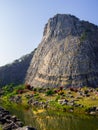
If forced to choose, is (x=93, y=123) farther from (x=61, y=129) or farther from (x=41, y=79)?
(x=41, y=79)

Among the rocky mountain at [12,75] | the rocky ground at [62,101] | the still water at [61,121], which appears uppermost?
the rocky mountain at [12,75]

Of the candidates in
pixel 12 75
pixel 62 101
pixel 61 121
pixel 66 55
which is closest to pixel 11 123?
pixel 61 121

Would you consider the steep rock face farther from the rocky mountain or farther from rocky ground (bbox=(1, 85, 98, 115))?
rocky ground (bbox=(1, 85, 98, 115))

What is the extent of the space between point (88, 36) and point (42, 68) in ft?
109

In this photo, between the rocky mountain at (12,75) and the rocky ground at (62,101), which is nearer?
the rocky ground at (62,101)

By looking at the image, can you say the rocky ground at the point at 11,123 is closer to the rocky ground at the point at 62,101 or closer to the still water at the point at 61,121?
the still water at the point at 61,121

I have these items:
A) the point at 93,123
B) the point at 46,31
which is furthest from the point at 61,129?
the point at 46,31

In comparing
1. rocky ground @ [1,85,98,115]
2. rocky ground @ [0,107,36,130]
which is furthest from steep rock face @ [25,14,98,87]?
rocky ground @ [0,107,36,130]

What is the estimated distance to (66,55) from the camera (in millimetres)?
162750

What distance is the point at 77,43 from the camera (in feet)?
534

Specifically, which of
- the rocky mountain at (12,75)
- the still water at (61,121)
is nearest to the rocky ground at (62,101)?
the still water at (61,121)

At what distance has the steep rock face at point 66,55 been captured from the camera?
151 meters

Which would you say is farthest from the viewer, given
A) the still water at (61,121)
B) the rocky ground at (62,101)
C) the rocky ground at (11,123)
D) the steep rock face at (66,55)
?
the steep rock face at (66,55)

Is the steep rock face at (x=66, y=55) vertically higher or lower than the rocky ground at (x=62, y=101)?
higher
